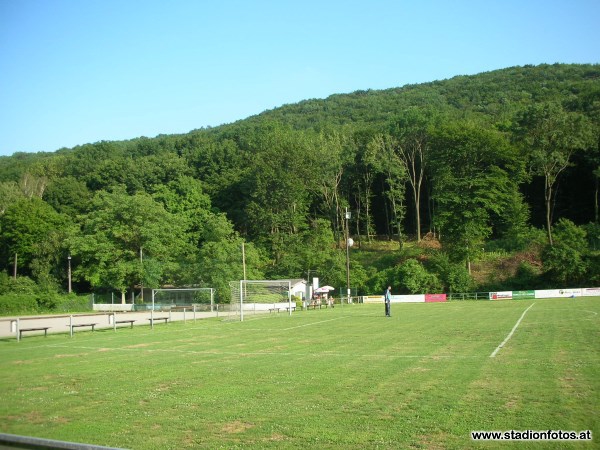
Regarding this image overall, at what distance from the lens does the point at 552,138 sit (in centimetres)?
7088

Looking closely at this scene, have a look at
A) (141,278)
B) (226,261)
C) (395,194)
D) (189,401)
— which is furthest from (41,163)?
(189,401)

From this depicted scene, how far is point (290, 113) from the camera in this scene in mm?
122250

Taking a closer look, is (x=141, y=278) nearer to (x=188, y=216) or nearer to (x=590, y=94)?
(x=188, y=216)

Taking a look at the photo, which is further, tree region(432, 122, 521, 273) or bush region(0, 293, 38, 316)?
tree region(432, 122, 521, 273)

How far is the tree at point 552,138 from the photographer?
6975 centimetres

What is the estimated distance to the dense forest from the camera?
64812 millimetres

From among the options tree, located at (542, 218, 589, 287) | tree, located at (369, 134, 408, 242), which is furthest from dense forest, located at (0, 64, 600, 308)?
tree, located at (369, 134, 408, 242)

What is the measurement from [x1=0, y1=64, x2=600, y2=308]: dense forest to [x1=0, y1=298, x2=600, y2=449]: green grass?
39.9 metres

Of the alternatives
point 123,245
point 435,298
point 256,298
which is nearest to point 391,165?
point 435,298

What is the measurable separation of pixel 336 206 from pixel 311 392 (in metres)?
71.9

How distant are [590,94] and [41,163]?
90.0 meters

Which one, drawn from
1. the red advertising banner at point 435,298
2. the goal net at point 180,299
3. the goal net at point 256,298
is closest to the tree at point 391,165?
the red advertising banner at point 435,298

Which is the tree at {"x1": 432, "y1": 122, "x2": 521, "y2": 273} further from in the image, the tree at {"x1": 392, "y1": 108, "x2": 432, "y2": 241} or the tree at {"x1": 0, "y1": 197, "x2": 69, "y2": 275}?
the tree at {"x1": 0, "y1": 197, "x2": 69, "y2": 275}

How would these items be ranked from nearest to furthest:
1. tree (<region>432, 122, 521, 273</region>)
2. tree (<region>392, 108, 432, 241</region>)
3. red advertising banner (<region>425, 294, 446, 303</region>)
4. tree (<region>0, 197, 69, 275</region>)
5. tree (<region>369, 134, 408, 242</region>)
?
red advertising banner (<region>425, 294, 446, 303</region>) < tree (<region>432, 122, 521, 273</region>) < tree (<region>369, 134, 408, 242</region>) < tree (<region>0, 197, 69, 275</region>) < tree (<region>392, 108, 432, 241</region>)
